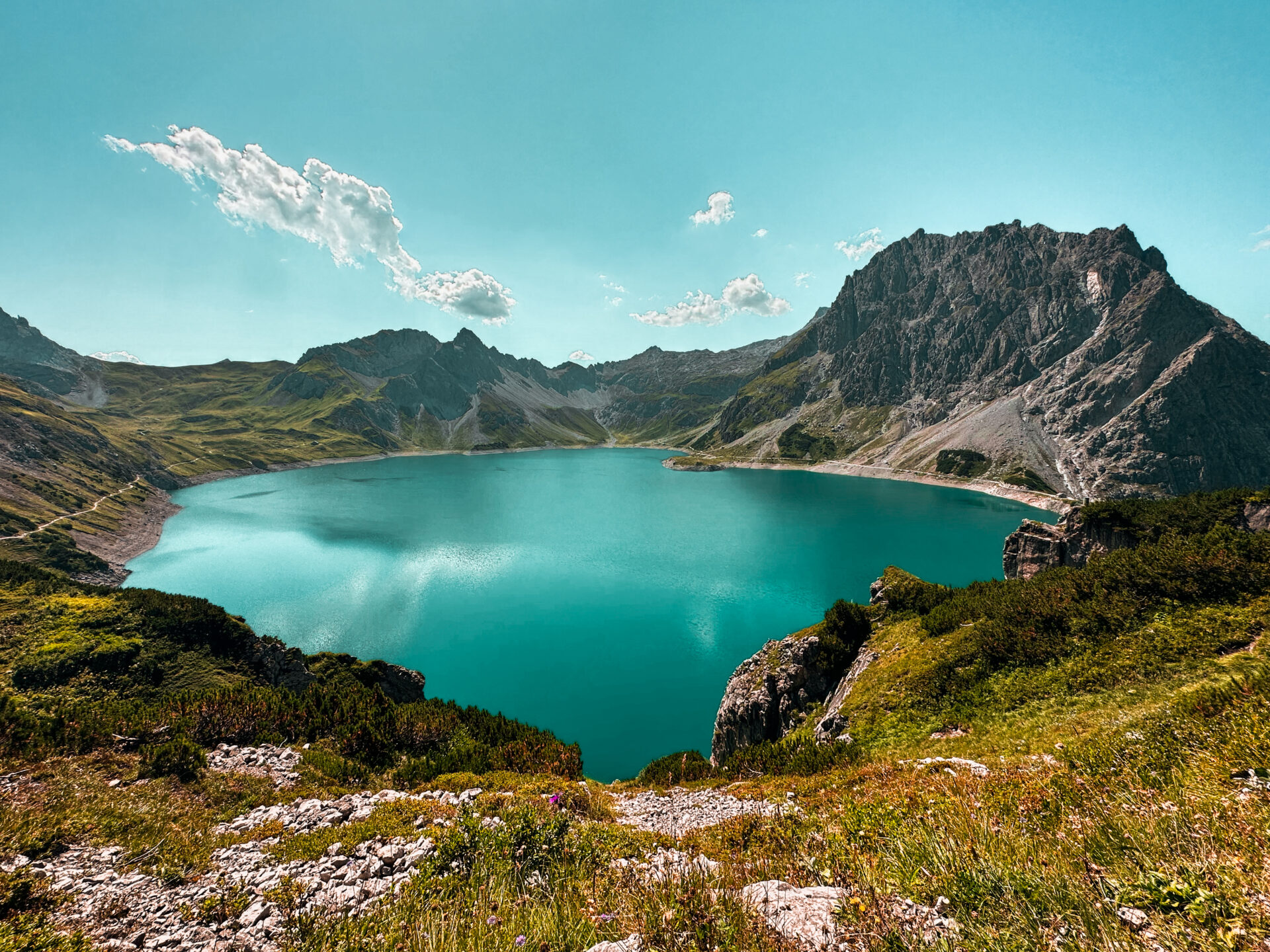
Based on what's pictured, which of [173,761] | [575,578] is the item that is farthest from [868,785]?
[575,578]

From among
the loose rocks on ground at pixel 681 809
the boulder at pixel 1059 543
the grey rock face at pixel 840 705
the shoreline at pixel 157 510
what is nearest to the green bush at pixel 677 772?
the loose rocks on ground at pixel 681 809

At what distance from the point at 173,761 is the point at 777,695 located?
28.5 meters

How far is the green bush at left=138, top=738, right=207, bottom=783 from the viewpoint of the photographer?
1421 cm

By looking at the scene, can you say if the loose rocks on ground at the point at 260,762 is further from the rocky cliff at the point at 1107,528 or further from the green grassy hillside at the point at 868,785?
the rocky cliff at the point at 1107,528

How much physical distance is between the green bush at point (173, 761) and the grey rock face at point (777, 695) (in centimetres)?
2666

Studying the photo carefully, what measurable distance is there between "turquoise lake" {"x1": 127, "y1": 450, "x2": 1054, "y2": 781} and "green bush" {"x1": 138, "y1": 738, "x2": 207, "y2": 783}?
87.1ft

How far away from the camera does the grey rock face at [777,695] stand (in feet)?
94.1

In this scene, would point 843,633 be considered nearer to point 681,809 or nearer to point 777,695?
point 777,695

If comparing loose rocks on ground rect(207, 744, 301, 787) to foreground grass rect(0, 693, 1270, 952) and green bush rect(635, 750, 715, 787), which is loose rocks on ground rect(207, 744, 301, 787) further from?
green bush rect(635, 750, 715, 787)

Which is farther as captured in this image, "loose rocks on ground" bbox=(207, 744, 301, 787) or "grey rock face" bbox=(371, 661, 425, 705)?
"grey rock face" bbox=(371, 661, 425, 705)

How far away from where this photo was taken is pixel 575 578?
74250 millimetres

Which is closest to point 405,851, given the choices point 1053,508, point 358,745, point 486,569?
point 358,745

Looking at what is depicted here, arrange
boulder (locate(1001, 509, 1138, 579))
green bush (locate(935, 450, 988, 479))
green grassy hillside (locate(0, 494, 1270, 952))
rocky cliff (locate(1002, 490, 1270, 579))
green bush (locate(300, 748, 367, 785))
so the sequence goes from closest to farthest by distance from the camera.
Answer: green grassy hillside (locate(0, 494, 1270, 952))
green bush (locate(300, 748, 367, 785))
rocky cliff (locate(1002, 490, 1270, 579))
boulder (locate(1001, 509, 1138, 579))
green bush (locate(935, 450, 988, 479))

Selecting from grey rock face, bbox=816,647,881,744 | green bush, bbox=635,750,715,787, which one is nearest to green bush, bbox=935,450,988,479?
grey rock face, bbox=816,647,881,744
